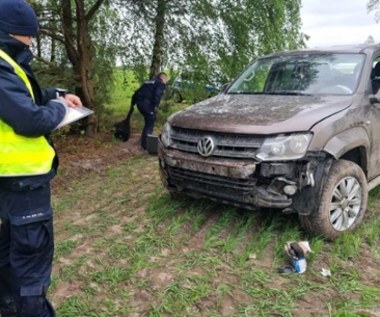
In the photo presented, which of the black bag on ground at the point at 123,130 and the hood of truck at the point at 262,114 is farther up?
the hood of truck at the point at 262,114

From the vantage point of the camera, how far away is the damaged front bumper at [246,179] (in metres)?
3.70

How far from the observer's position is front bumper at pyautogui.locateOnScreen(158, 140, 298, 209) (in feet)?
12.2

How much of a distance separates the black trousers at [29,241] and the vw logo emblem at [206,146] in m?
1.75

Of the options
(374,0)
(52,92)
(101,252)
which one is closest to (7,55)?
(52,92)

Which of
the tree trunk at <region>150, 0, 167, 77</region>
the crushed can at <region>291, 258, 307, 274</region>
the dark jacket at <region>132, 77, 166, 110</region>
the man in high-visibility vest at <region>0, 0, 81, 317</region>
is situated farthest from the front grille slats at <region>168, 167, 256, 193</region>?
the tree trunk at <region>150, 0, 167, 77</region>

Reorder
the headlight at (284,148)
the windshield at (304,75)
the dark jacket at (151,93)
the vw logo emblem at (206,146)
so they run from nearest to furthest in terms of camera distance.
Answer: the headlight at (284,148) < the vw logo emblem at (206,146) < the windshield at (304,75) < the dark jacket at (151,93)

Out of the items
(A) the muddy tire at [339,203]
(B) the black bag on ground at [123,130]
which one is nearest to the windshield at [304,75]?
(A) the muddy tire at [339,203]

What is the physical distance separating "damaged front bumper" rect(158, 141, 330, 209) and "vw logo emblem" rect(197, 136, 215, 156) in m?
0.05

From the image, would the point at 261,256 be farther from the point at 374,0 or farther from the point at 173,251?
the point at 374,0

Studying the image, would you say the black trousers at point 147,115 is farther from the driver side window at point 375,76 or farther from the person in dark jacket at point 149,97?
the driver side window at point 375,76

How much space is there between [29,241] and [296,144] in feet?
7.23

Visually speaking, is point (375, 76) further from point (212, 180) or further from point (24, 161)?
point (24, 161)

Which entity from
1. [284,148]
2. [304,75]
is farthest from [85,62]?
[284,148]

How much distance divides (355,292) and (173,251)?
58.9 inches
